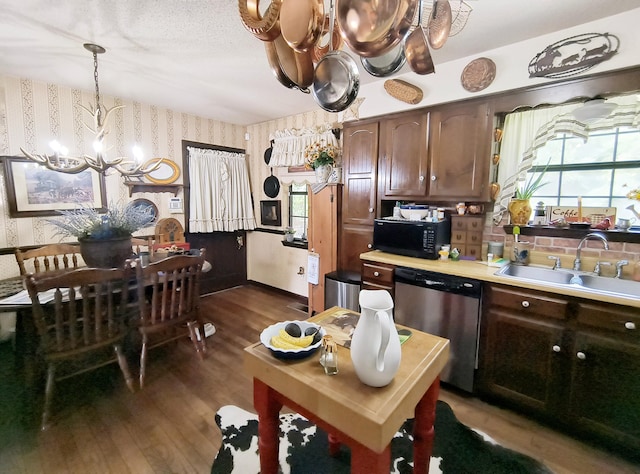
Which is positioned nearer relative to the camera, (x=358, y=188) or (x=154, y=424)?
(x=154, y=424)

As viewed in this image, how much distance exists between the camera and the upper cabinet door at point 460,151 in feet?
7.41

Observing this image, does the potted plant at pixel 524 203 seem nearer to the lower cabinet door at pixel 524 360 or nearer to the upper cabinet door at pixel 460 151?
the upper cabinet door at pixel 460 151

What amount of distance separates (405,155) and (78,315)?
2913mm

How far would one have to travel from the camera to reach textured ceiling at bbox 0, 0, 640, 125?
171 centimetres

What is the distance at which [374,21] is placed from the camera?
0.92 metres

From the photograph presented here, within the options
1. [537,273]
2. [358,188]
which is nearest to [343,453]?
[537,273]

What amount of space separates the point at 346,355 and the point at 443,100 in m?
2.23

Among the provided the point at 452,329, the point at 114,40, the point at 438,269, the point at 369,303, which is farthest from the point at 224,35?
the point at 452,329

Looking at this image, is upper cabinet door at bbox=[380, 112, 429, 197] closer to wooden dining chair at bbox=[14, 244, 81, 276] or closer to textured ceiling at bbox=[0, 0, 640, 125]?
textured ceiling at bbox=[0, 0, 640, 125]

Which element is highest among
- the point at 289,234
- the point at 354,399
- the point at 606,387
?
the point at 289,234

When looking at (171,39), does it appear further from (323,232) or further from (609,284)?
(609,284)

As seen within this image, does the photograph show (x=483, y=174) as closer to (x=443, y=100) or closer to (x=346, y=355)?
(x=443, y=100)

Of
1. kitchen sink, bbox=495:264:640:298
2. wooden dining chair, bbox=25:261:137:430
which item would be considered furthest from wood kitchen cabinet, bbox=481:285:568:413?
wooden dining chair, bbox=25:261:137:430

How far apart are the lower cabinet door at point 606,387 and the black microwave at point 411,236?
107 centimetres
